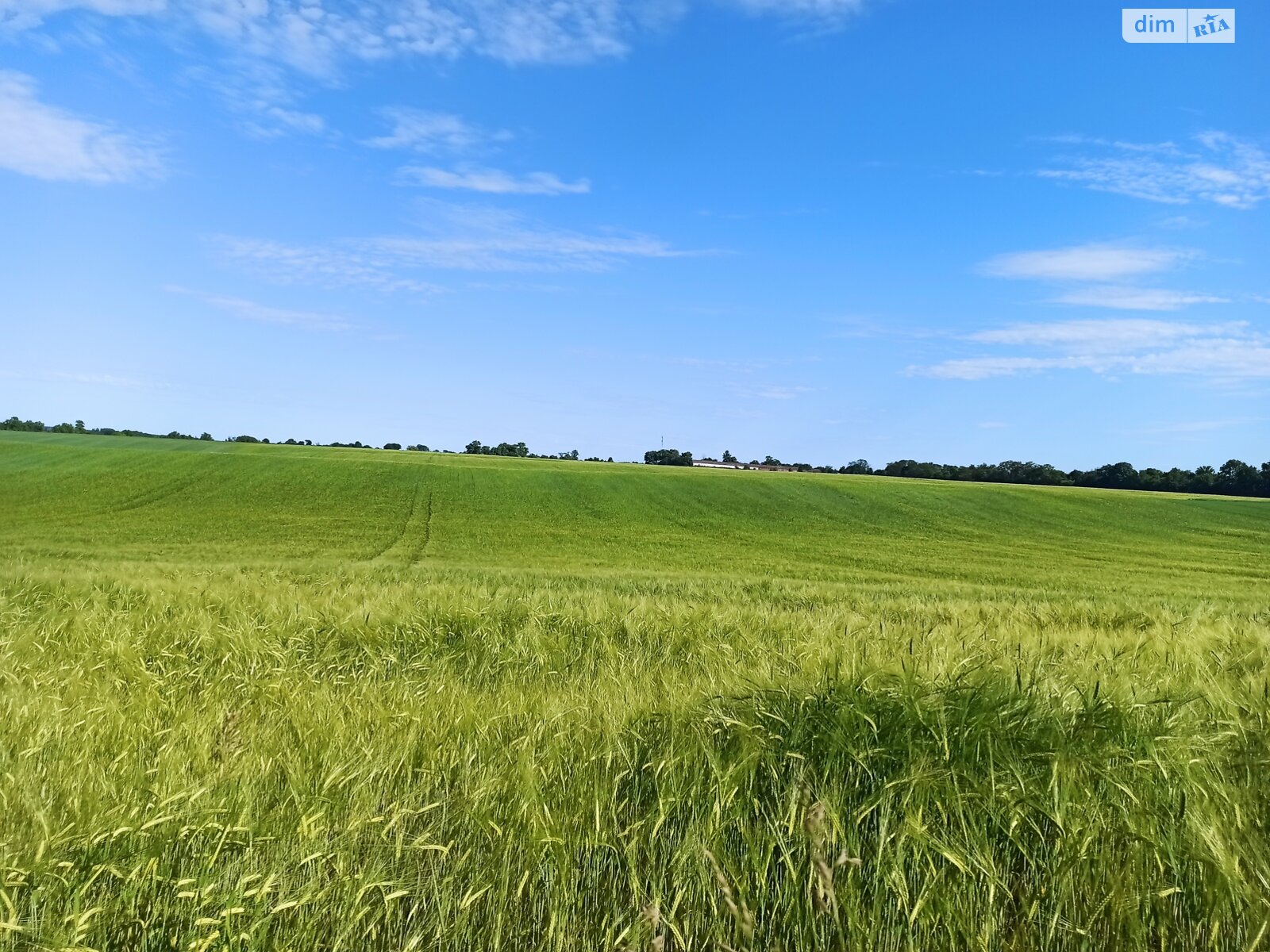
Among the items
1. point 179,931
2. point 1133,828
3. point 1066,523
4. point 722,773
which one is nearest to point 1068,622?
point 1133,828

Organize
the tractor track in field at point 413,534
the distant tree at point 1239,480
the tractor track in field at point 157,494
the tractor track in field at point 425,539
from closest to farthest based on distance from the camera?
the tractor track in field at point 425,539
the tractor track in field at point 413,534
the tractor track in field at point 157,494
the distant tree at point 1239,480

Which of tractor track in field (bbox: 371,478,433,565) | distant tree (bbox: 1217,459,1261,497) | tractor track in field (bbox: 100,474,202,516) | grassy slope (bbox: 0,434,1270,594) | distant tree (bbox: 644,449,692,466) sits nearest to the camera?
grassy slope (bbox: 0,434,1270,594)

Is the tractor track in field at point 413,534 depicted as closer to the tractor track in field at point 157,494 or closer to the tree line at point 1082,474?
the tractor track in field at point 157,494

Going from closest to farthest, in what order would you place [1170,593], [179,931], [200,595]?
1. [179,931]
2. [200,595]
3. [1170,593]

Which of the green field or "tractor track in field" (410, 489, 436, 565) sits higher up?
the green field

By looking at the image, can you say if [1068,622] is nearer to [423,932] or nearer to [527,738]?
[527,738]

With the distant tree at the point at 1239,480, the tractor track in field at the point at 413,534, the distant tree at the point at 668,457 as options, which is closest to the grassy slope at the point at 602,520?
the tractor track in field at the point at 413,534

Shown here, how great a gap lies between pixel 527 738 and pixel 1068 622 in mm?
6299

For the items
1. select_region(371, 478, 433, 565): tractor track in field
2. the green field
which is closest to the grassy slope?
select_region(371, 478, 433, 565): tractor track in field

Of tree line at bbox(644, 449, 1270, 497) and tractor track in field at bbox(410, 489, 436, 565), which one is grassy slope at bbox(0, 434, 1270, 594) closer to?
tractor track in field at bbox(410, 489, 436, 565)

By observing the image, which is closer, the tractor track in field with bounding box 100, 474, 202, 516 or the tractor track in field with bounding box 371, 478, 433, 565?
the tractor track in field with bounding box 371, 478, 433, 565

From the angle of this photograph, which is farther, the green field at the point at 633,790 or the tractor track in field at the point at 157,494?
the tractor track in field at the point at 157,494

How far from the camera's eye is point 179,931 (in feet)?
5.91

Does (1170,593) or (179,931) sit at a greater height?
(179,931)
